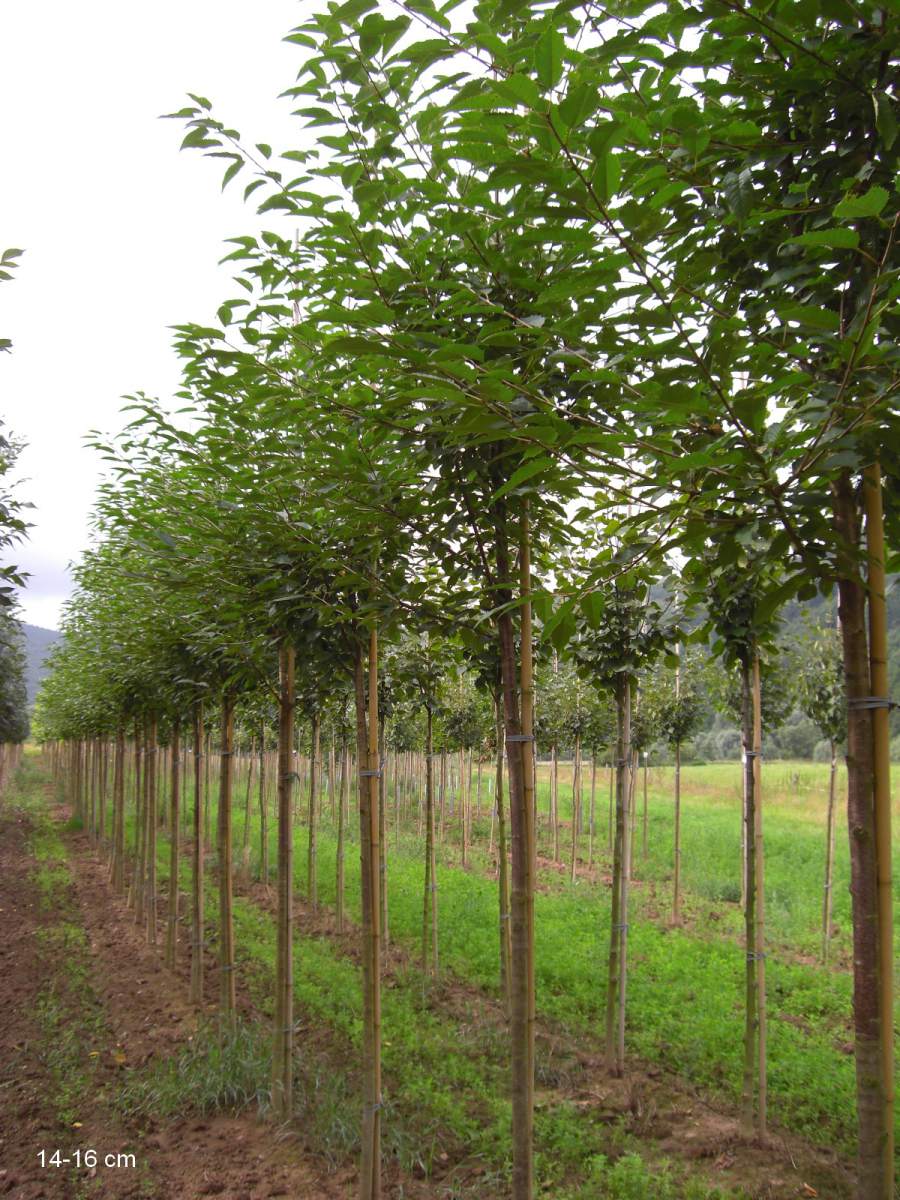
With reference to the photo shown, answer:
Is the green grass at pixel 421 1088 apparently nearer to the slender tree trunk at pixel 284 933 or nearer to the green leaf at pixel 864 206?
the slender tree trunk at pixel 284 933

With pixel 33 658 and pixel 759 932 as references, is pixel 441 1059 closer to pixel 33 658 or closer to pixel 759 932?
pixel 759 932

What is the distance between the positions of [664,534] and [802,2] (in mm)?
985

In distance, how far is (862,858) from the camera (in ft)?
5.94

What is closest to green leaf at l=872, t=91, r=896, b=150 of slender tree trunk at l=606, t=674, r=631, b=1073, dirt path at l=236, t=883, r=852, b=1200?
slender tree trunk at l=606, t=674, r=631, b=1073

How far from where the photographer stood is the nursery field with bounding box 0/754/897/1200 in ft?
16.0

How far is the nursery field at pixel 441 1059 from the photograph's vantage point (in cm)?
488

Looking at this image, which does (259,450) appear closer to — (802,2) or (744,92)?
(744,92)

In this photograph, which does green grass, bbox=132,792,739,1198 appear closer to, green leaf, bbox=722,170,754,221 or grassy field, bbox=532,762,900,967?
green leaf, bbox=722,170,754,221

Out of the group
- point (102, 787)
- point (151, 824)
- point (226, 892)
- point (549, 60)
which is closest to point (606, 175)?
point (549, 60)

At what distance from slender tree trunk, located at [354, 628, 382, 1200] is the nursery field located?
2.69ft

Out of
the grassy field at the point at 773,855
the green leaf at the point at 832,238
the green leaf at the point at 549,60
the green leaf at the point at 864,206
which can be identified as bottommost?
the grassy field at the point at 773,855

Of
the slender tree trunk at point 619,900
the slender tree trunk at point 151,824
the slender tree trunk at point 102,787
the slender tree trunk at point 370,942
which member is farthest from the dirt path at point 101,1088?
the slender tree trunk at point 102,787

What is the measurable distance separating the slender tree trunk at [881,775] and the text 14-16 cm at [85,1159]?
16.6 feet

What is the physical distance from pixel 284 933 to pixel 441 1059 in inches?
78.7
